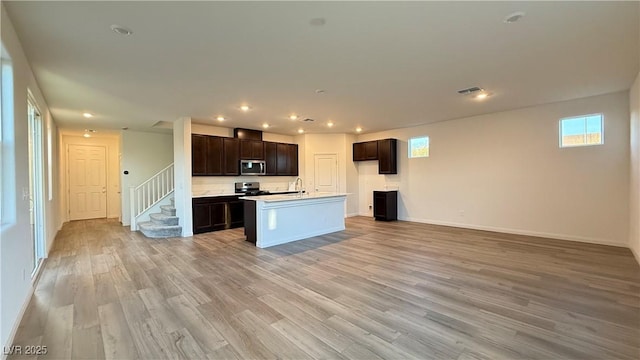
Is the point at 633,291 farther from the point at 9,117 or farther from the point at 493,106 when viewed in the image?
the point at 9,117

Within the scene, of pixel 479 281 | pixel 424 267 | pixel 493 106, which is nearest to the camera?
pixel 479 281

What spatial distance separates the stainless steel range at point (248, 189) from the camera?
25.3 ft

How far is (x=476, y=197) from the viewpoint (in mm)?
6699

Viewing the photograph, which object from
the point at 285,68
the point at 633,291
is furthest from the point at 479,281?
the point at 285,68

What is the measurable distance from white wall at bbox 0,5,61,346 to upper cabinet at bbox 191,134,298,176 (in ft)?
12.4

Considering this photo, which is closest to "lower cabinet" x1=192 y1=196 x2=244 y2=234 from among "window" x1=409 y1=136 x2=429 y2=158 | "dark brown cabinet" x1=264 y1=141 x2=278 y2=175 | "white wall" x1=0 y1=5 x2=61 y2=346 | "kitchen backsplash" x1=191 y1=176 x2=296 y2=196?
"kitchen backsplash" x1=191 y1=176 x2=296 y2=196

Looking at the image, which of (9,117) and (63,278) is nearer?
(9,117)

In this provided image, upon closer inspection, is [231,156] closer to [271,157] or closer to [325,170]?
[271,157]

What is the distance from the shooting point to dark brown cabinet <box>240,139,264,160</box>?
7.65m

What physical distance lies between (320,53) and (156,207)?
660 centimetres

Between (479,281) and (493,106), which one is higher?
(493,106)

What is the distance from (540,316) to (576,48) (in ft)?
9.46

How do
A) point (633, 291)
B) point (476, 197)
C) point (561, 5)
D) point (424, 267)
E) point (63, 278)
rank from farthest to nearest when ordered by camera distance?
point (476, 197) → point (424, 267) → point (63, 278) → point (633, 291) → point (561, 5)

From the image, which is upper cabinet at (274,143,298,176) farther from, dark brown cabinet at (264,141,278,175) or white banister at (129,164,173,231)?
white banister at (129,164,173,231)
